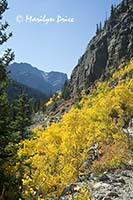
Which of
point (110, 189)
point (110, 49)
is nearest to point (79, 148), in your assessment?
point (110, 189)

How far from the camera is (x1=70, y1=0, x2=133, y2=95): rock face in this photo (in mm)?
145875

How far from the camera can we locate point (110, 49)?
153 metres

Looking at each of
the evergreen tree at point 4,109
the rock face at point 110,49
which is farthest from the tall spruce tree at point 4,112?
the rock face at point 110,49

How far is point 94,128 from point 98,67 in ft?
372

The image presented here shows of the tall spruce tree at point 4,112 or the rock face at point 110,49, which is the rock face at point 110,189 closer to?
the tall spruce tree at point 4,112

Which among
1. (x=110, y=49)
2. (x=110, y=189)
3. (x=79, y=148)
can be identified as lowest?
(x=110, y=189)

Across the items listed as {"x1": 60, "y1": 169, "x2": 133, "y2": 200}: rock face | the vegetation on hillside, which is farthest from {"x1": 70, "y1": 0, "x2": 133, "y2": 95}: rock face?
{"x1": 60, "y1": 169, "x2": 133, "y2": 200}: rock face

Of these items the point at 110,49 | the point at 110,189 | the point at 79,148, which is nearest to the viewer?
the point at 110,189

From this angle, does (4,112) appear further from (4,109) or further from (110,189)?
(110,189)

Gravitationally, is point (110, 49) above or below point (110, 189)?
above

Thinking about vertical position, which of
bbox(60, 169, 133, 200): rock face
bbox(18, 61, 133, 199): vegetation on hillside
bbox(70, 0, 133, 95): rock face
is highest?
bbox(70, 0, 133, 95): rock face

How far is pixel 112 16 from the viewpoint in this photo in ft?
554

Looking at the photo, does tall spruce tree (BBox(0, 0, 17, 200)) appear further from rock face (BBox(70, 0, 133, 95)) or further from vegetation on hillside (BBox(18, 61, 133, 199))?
rock face (BBox(70, 0, 133, 95))

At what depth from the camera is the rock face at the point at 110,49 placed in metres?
146
